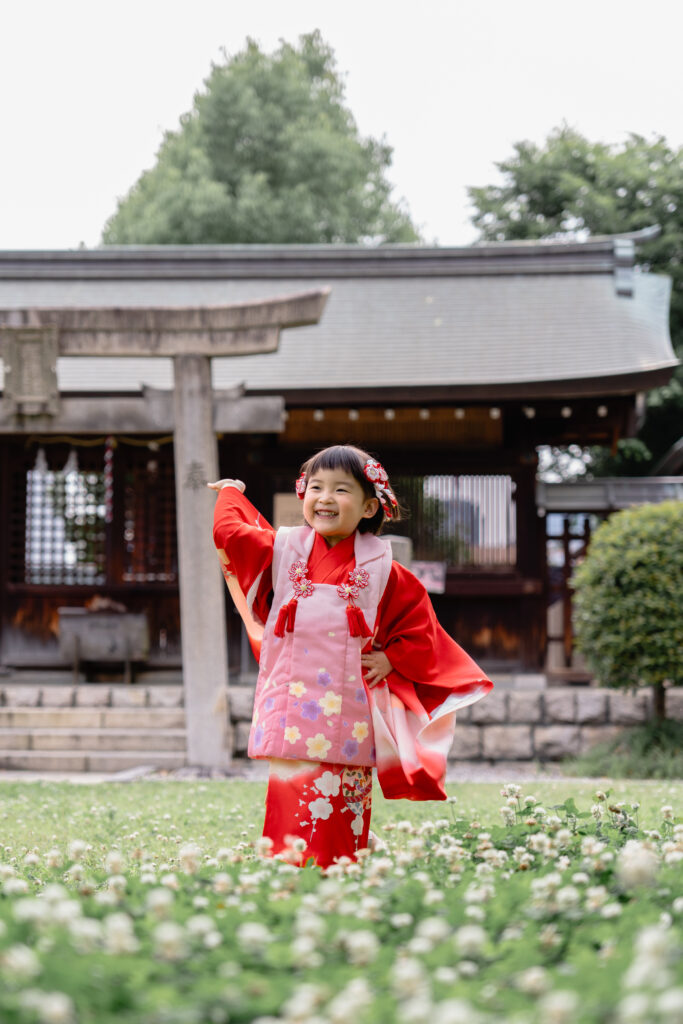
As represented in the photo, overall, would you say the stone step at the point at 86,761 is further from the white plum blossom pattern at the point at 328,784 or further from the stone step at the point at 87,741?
the white plum blossom pattern at the point at 328,784

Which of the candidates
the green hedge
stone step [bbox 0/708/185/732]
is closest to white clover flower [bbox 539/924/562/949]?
the green hedge

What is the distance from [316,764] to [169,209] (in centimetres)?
2371

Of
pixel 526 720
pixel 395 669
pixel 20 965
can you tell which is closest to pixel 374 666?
pixel 395 669

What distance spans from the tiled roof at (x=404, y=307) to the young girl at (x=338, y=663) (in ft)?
25.9

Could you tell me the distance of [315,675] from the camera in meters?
3.50

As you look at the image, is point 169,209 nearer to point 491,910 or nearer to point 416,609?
point 416,609

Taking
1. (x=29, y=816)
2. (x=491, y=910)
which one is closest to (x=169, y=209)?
(x=29, y=816)

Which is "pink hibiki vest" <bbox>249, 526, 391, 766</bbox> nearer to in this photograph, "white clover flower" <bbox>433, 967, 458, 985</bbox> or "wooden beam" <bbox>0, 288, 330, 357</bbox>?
"white clover flower" <bbox>433, 967, 458, 985</bbox>

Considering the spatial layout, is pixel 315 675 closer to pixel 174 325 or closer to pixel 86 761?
pixel 174 325

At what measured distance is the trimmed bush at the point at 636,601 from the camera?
8.99 meters

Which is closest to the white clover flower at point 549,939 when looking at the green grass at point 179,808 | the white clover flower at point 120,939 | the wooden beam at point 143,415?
the white clover flower at point 120,939

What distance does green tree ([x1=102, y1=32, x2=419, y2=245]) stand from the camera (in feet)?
82.6

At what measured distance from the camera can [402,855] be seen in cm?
275

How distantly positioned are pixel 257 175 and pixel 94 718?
1905cm
